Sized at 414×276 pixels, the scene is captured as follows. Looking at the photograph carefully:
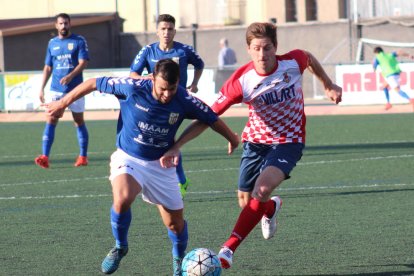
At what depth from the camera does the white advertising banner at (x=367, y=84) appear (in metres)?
25.4

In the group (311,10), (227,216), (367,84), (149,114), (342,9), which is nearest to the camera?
(149,114)

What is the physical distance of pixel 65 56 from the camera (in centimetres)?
1478

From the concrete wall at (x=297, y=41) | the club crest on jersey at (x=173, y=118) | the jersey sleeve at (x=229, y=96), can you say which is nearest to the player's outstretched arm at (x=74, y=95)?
the club crest on jersey at (x=173, y=118)

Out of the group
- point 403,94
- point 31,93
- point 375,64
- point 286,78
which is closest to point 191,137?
point 286,78

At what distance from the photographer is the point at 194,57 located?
11.8m

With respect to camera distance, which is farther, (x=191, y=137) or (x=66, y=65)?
(x=66, y=65)

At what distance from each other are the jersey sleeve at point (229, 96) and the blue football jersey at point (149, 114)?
519 mm

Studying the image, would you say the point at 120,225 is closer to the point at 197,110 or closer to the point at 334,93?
the point at 197,110

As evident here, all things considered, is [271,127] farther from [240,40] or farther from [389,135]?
[240,40]

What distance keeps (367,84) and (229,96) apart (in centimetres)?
1843

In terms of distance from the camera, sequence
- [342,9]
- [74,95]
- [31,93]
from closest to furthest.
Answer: [74,95]
[31,93]
[342,9]

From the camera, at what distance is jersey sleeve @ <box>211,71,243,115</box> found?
25.0 ft

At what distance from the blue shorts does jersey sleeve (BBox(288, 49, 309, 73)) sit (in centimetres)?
60

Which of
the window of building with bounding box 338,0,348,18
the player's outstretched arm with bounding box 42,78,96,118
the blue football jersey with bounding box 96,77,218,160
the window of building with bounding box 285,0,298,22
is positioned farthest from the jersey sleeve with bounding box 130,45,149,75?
the window of building with bounding box 285,0,298,22
